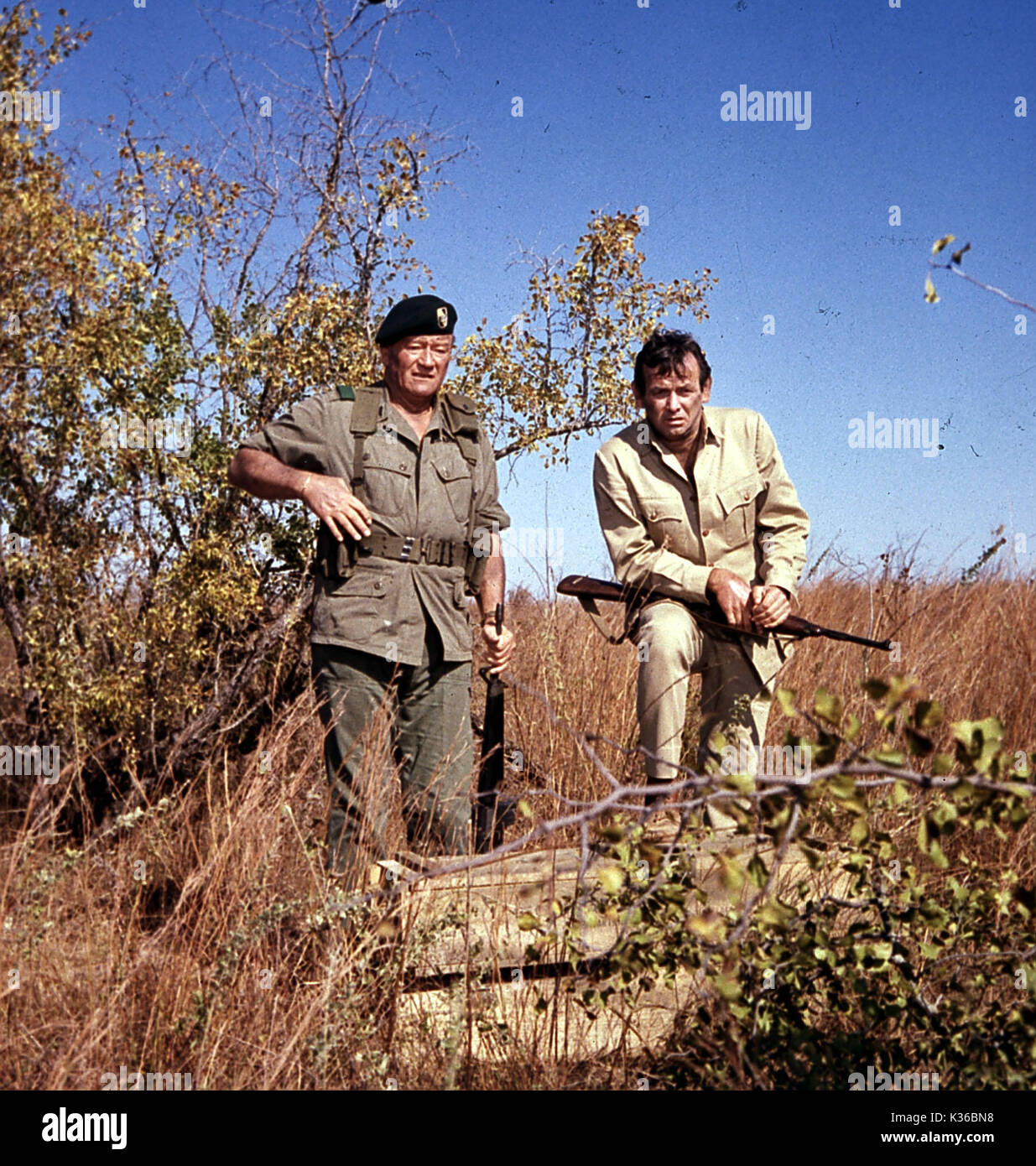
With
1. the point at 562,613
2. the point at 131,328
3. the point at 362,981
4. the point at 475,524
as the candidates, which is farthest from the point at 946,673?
the point at 131,328

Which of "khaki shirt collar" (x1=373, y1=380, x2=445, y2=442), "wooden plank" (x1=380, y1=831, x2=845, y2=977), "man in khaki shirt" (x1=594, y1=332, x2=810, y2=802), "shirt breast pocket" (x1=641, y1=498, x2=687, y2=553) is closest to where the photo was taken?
"wooden plank" (x1=380, y1=831, x2=845, y2=977)

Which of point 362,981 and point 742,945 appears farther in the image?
point 362,981

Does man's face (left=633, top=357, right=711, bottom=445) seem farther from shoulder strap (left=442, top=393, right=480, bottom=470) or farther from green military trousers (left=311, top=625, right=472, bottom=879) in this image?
green military trousers (left=311, top=625, right=472, bottom=879)

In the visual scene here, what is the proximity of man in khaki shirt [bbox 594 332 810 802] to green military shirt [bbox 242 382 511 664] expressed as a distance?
60 centimetres

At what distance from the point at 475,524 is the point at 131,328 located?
1.99m

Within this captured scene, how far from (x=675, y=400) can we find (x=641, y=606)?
0.76 m

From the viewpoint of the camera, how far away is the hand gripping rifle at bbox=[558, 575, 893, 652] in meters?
4.05

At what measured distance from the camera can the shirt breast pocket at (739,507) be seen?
13.8ft

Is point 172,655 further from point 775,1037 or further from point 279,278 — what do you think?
point 775,1037

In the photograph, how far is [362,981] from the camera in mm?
2920

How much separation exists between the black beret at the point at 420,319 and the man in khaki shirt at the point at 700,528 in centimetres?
74
